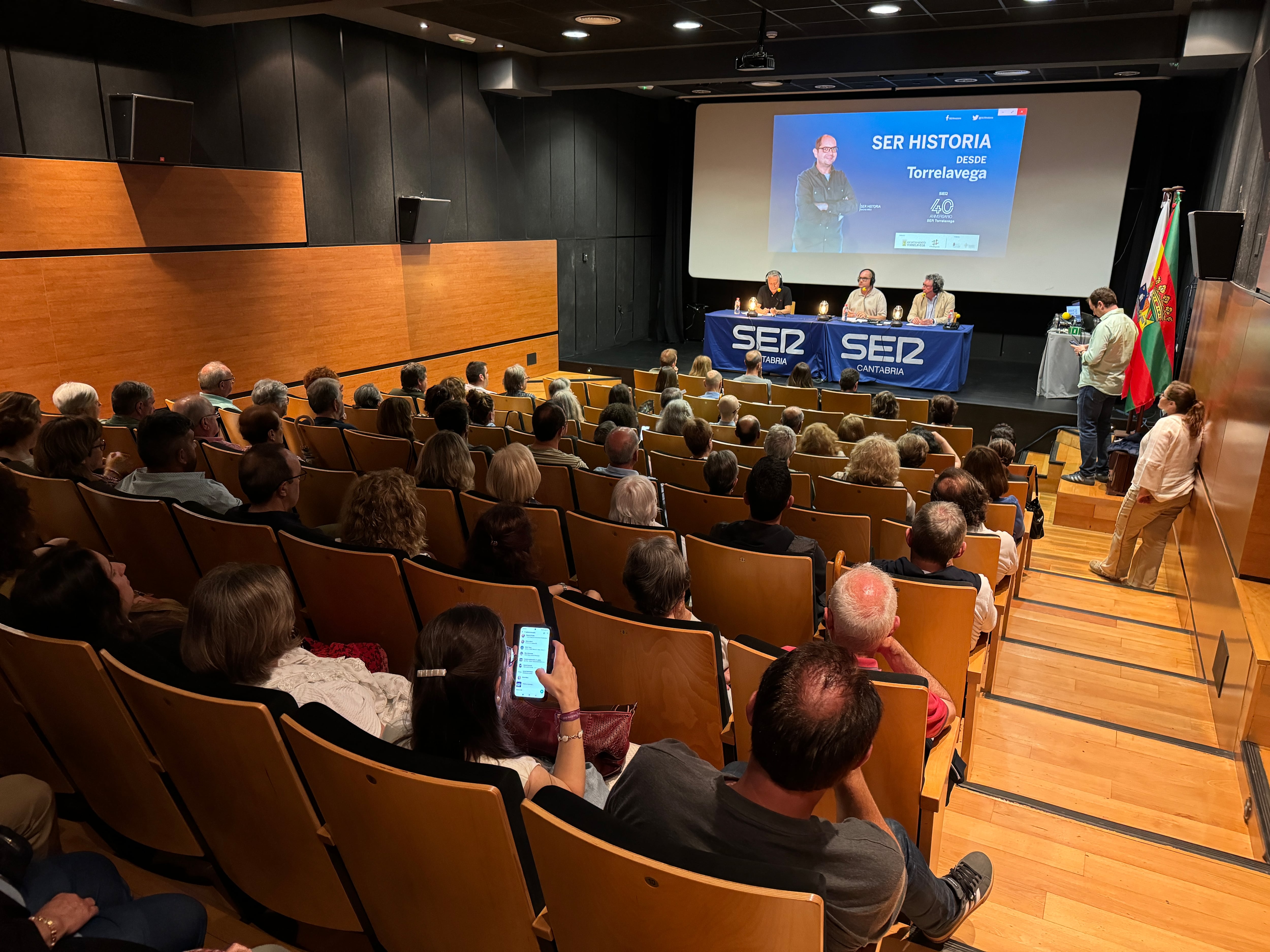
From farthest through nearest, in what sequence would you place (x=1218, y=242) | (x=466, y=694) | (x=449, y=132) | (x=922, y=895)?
(x=449, y=132)
(x=1218, y=242)
(x=922, y=895)
(x=466, y=694)

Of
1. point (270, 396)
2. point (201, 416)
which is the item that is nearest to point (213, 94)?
point (270, 396)

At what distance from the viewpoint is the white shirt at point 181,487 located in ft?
11.5

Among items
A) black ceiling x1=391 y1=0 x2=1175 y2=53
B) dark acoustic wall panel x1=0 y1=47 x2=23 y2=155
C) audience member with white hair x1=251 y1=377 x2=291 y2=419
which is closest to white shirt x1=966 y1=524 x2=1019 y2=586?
audience member with white hair x1=251 y1=377 x2=291 y2=419

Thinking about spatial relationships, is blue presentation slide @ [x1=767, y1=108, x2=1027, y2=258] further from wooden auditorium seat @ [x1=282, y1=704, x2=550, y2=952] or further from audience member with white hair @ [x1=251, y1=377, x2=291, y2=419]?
wooden auditorium seat @ [x1=282, y1=704, x2=550, y2=952]

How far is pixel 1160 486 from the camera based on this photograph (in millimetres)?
5328

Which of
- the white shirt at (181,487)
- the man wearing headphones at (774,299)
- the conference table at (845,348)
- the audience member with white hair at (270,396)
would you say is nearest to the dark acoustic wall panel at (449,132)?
the conference table at (845,348)

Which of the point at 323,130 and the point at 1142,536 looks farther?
the point at 323,130

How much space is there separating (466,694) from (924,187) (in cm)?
1128

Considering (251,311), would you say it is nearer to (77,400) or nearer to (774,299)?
(77,400)

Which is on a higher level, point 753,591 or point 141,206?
point 141,206

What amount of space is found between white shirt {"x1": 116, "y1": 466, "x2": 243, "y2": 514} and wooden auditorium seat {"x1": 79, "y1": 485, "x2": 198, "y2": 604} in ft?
0.58

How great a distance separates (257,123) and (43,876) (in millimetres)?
7550

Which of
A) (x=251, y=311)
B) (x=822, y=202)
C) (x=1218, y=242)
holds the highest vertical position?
(x=822, y=202)

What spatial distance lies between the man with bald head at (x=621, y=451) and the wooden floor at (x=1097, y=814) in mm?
2025
